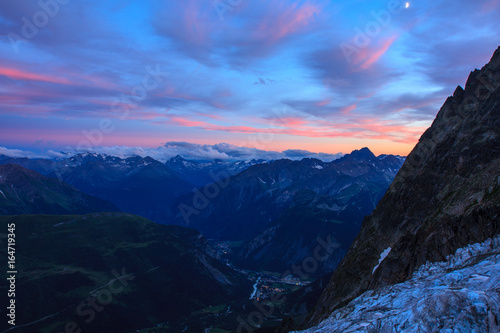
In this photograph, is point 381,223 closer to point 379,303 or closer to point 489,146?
point 489,146

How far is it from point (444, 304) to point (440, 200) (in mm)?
72313

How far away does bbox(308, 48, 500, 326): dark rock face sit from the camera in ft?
204

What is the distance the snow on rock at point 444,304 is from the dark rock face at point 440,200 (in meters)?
11.9

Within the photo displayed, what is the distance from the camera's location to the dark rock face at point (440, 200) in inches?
2453

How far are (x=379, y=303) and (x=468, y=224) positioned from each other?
1077 inches

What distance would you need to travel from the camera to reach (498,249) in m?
45.3

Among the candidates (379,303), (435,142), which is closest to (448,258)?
(379,303)

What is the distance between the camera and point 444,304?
112ft

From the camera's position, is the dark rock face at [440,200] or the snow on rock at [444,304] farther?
the dark rock face at [440,200]

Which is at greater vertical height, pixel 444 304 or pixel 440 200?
pixel 440 200

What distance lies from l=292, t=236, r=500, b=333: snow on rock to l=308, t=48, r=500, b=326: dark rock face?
1188cm

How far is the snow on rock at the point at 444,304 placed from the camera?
3191 cm

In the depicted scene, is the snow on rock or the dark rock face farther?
the dark rock face

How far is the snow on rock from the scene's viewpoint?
1256 inches
